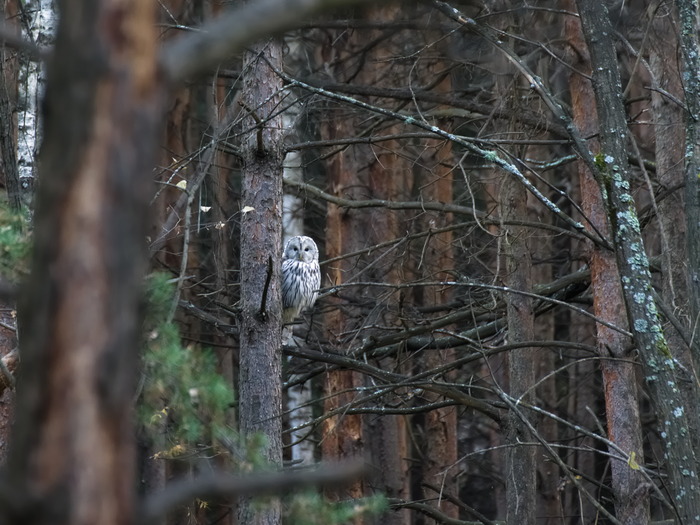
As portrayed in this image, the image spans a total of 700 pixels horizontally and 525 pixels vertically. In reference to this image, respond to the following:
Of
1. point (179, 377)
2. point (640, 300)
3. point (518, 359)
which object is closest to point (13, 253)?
point (179, 377)

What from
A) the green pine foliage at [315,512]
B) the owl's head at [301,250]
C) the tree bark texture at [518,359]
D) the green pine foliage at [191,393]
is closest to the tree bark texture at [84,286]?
the green pine foliage at [191,393]

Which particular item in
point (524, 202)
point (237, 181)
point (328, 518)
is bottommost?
point (328, 518)

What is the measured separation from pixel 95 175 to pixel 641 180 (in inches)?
244

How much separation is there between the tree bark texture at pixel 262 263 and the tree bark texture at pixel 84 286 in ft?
11.9

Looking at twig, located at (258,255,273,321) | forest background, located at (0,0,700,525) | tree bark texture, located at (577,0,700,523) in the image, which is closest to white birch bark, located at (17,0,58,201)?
forest background, located at (0,0,700,525)

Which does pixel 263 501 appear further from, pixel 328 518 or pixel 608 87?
pixel 608 87

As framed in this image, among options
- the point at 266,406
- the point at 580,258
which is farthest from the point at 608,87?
the point at 580,258

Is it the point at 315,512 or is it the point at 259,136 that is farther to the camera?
the point at 259,136

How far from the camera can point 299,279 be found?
893 cm

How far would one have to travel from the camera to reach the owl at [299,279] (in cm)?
880

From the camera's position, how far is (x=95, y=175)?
159cm

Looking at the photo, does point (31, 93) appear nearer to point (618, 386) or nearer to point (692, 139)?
point (692, 139)

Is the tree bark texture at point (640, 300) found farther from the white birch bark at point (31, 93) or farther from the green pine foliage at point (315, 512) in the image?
the white birch bark at point (31, 93)

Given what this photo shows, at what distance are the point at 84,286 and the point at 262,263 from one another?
3.96m
